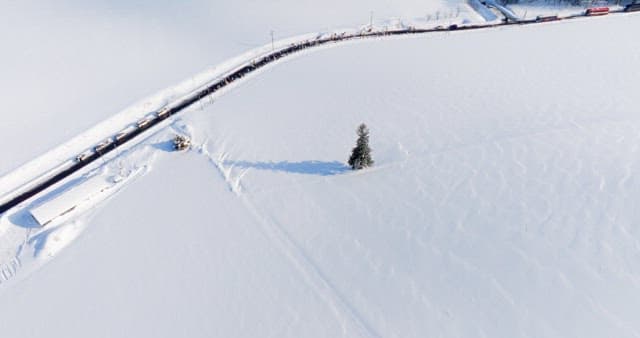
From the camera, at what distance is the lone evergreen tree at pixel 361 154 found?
23236 millimetres

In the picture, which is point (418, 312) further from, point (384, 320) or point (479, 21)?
point (479, 21)

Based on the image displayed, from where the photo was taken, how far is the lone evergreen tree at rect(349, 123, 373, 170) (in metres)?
23.2

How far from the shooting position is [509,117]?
92.8 feet

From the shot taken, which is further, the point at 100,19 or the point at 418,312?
the point at 100,19

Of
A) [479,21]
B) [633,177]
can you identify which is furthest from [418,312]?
[479,21]

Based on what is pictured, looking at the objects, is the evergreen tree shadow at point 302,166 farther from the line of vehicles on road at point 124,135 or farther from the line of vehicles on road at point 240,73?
the line of vehicles on road at point 240,73

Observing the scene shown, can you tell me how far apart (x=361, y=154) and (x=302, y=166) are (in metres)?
4.50

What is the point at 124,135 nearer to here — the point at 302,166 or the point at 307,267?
the point at 302,166

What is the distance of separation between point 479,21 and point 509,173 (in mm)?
40162

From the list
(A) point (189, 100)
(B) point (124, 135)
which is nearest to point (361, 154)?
(A) point (189, 100)

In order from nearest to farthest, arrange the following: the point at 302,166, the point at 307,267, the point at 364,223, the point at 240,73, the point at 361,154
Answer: the point at 307,267 < the point at 364,223 < the point at 361,154 < the point at 302,166 < the point at 240,73

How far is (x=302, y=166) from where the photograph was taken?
2589 centimetres

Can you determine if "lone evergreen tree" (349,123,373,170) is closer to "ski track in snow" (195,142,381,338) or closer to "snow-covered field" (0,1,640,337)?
"snow-covered field" (0,1,640,337)

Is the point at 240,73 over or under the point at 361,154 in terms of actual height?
over
